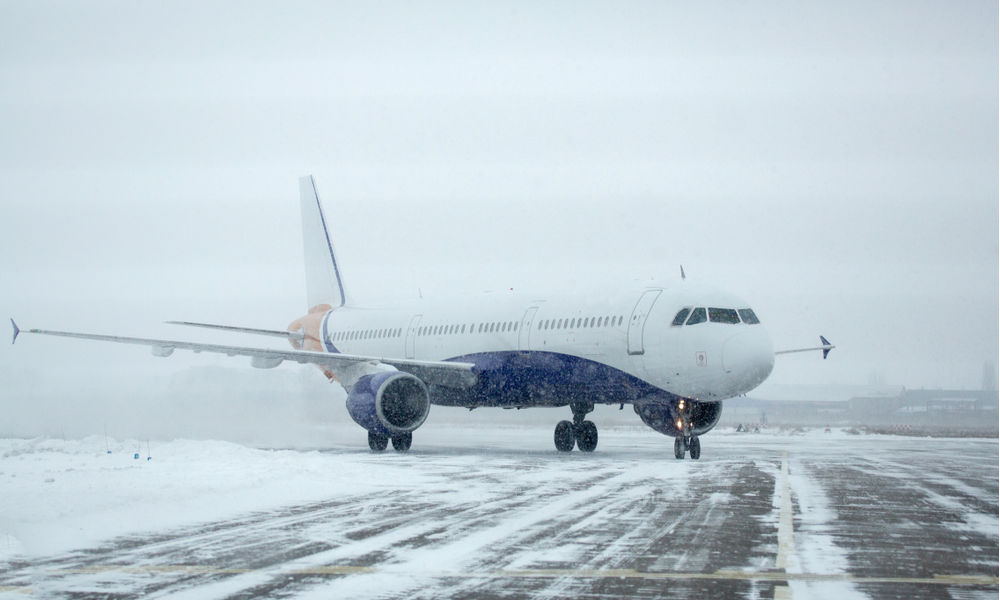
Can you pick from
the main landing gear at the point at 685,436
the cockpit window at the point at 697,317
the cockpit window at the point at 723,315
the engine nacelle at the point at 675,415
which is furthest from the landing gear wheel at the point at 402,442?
the cockpit window at the point at 723,315

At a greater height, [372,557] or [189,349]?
[189,349]

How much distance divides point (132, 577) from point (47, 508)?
4280mm

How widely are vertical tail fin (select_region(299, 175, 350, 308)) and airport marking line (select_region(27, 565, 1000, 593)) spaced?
2752cm

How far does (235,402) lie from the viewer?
4303 cm

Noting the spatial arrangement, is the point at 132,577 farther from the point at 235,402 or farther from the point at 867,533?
the point at 235,402

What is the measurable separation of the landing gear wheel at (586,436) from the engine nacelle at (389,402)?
4334mm

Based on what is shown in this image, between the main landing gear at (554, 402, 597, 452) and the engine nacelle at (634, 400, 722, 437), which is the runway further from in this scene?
the main landing gear at (554, 402, 597, 452)

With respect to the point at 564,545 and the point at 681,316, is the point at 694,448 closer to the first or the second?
the point at 681,316

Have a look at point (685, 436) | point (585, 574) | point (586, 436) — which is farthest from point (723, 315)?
point (585, 574)

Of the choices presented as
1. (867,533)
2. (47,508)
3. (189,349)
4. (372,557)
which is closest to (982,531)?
(867,533)

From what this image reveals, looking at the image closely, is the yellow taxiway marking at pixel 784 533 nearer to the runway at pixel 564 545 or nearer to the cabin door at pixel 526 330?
the runway at pixel 564 545

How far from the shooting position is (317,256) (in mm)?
36875

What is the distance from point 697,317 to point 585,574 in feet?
47.4

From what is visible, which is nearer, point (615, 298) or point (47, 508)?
point (47, 508)
